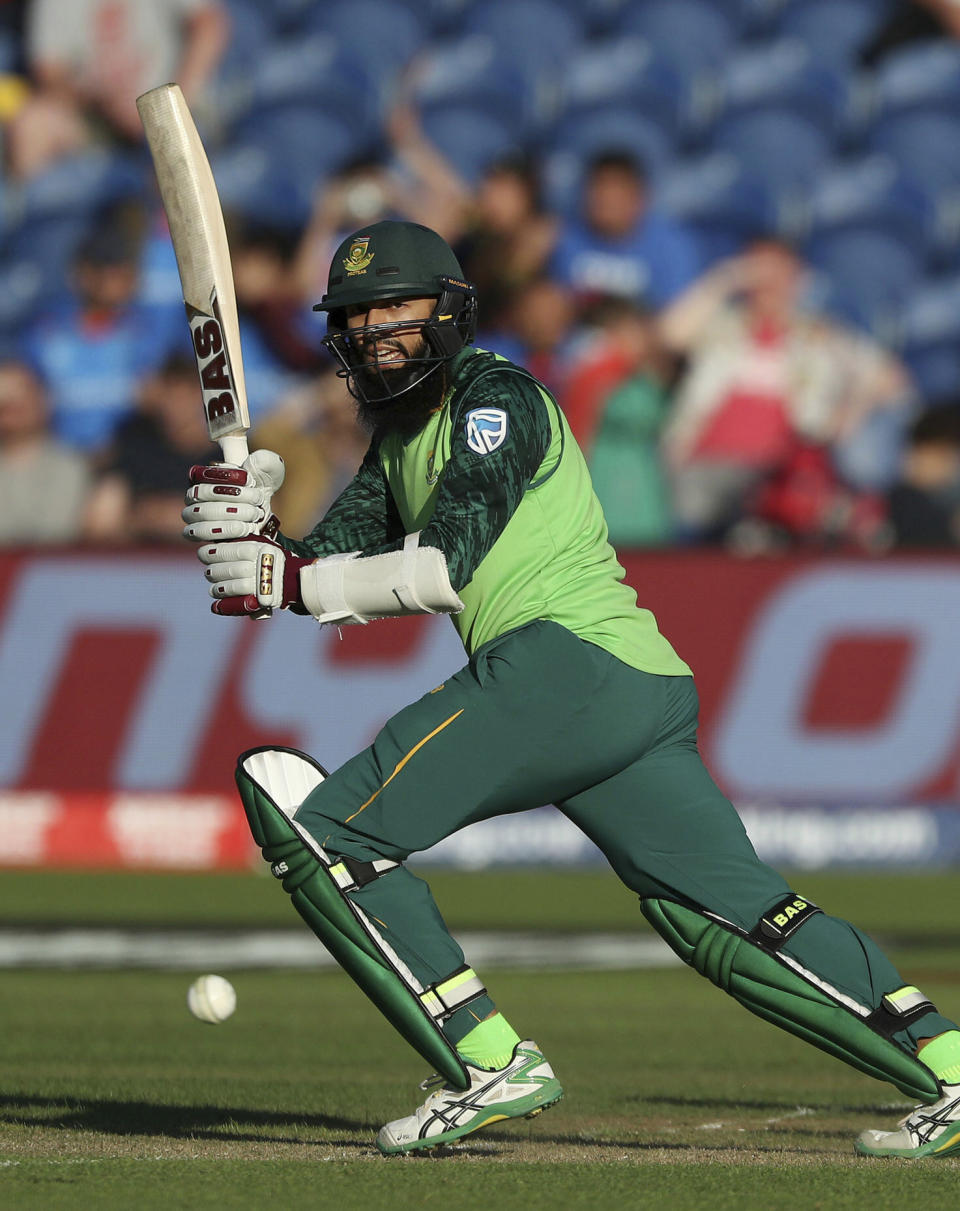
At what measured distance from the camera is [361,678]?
37.8 ft

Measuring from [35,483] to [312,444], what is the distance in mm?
1670

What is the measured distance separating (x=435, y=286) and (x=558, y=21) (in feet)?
37.8

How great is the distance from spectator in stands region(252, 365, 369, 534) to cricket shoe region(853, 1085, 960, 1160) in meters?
7.68

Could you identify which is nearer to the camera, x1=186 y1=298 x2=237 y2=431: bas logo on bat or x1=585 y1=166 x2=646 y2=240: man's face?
x1=186 y1=298 x2=237 y2=431: bas logo on bat

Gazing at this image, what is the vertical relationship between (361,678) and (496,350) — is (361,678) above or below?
below

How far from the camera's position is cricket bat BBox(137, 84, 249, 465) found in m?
4.72

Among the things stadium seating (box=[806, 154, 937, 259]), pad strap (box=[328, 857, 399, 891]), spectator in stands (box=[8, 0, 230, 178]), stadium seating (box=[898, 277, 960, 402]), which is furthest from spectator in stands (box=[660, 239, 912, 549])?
pad strap (box=[328, 857, 399, 891])

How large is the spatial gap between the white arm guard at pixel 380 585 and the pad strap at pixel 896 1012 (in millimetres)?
1214

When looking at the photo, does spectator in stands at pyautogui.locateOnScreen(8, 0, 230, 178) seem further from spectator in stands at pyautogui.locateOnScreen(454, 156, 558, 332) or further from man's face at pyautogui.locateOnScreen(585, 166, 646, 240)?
man's face at pyautogui.locateOnScreen(585, 166, 646, 240)

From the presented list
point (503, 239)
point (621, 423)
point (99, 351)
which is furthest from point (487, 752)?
point (99, 351)

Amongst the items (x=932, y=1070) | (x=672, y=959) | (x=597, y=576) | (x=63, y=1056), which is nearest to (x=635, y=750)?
(x=597, y=576)

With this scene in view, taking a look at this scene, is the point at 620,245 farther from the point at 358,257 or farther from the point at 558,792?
the point at 558,792

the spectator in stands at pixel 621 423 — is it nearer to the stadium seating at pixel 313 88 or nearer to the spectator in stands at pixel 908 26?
the stadium seating at pixel 313 88

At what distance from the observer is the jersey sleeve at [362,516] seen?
4.68 meters
